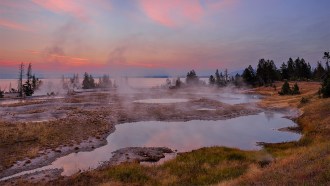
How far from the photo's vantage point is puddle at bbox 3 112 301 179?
3406 cm

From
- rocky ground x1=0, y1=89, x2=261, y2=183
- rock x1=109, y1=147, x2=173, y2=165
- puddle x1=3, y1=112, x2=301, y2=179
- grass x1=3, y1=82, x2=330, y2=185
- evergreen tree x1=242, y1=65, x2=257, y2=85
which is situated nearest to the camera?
grass x1=3, y1=82, x2=330, y2=185

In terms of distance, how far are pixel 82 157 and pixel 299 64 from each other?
155177 millimetres

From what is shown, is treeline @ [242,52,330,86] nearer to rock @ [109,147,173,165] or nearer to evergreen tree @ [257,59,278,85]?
evergreen tree @ [257,59,278,85]

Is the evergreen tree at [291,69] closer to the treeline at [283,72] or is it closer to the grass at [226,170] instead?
the treeline at [283,72]

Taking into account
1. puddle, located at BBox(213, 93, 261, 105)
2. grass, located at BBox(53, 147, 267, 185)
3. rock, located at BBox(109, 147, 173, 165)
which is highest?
puddle, located at BBox(213, 93, 261, 105)

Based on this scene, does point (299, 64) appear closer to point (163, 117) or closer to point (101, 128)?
point (163, 117)

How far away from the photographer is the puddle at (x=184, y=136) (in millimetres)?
34062

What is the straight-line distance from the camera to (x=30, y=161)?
106 feet

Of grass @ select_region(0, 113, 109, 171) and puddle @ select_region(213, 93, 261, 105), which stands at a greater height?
puddle @ select_region(213, 93, 261, 105)

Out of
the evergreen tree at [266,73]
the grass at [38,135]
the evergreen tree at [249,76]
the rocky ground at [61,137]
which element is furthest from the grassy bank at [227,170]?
the evergreen tree at [249,76]

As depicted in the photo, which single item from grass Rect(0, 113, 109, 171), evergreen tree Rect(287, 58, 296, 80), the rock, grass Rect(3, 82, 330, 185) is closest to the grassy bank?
grass Rect(3, 82, 330, 185)

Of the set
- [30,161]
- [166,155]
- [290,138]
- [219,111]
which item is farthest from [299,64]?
[30,161]

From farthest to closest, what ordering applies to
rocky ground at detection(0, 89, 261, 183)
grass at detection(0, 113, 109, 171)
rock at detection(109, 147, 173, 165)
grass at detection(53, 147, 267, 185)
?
grass at detection(0, 113, 109, 171) < rock at detection(109, 147, 173, 165) < rocky ground at detection(0, 89, 261, 183) < grass at detection(53, 147, 267, 185)

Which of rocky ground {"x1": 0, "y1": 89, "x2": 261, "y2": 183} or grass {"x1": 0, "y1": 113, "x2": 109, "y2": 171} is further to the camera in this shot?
grass {"x1": 0, "y1": 113, "x2": 109, "y2": 171}
